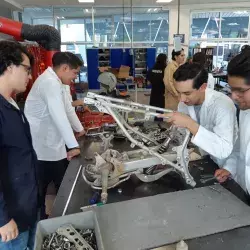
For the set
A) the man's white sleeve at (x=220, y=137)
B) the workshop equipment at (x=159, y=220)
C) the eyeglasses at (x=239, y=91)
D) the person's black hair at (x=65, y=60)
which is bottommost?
the workshop equipment at (x=159, y=220)

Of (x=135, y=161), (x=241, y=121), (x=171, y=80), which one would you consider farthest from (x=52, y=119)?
(x=171, y=80)

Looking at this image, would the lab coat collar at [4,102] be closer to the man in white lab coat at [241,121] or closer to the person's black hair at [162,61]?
Result: the man in white lab coat at [241,121]

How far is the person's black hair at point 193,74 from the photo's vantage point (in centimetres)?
138

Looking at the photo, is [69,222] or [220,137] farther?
[220,137]

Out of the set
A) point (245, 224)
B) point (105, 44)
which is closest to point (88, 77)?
point (105, 44)

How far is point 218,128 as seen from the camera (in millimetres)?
1284

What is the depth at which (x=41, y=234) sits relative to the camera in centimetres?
86

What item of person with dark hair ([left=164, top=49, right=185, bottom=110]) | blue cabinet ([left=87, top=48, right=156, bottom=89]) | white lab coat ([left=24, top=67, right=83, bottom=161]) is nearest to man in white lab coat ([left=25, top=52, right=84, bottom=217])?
white lab coat ([left=24, top=67, right=83, bottom=161])

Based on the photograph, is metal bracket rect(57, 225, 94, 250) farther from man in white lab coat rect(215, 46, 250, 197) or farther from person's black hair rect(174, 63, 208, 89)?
person's black hair rect(174, 63, 208, 89)

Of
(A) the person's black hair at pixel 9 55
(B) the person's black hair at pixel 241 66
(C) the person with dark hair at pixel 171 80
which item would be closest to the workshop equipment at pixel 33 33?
(C) the person with dark hair at pixel 171 80

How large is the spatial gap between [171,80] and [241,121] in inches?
104

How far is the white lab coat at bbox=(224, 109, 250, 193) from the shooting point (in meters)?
1.16

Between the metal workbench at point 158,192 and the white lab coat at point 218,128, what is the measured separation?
6.4 inches

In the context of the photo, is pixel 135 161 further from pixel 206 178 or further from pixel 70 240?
pixel 70 240
